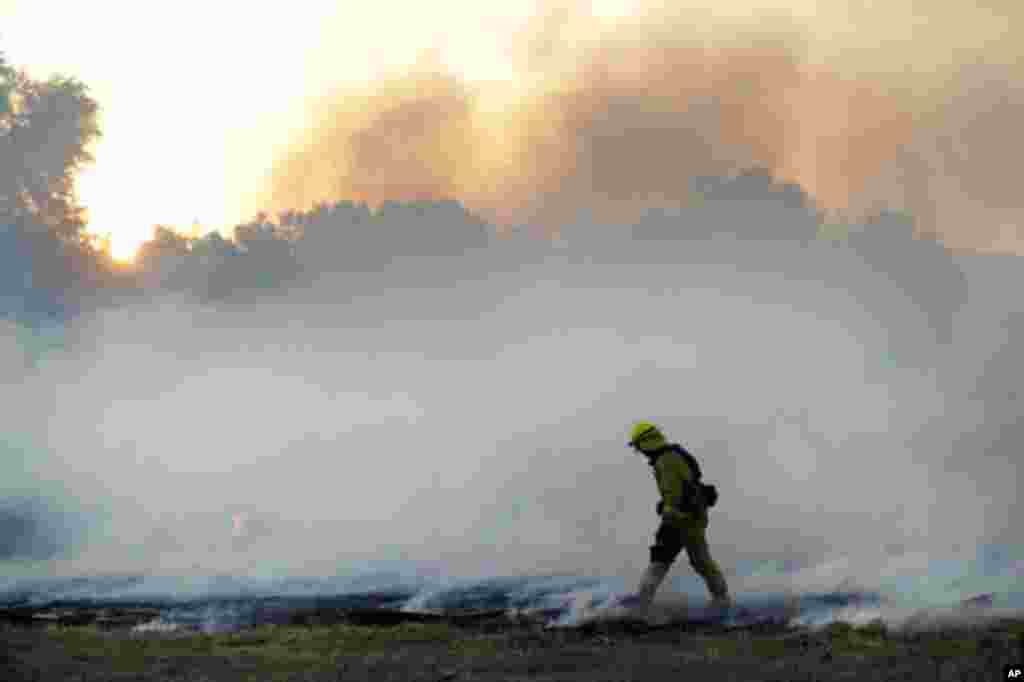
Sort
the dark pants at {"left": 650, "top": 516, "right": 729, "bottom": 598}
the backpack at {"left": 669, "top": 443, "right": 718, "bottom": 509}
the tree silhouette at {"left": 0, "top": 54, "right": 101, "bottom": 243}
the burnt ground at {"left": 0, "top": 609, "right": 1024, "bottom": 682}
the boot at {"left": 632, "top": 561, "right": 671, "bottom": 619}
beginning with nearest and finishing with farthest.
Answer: the burnt ground at {"left": 0, "top": 609, "right": 1024, "bottom": 682} < the boot at {"left": 632, "top": 561, "right": 671, "bottom": 619} < the dark pants at {"left": 650, "top": 516, "right": 729, "bottom": 598} < the backpack at {"left": 669, "top": 443, "right": 718, "bottom": 509} < the tree silhouette at {"left": 0, "top": 54, "right": 101, "bottom": 243}

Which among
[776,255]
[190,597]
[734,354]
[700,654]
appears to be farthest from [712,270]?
[700,654]

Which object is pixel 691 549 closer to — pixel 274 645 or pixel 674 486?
pixel 674 486

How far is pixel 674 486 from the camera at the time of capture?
1384 cm

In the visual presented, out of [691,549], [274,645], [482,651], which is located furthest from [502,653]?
[691,549]

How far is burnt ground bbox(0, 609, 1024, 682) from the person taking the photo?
991 centimetres

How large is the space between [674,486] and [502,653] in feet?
10.1

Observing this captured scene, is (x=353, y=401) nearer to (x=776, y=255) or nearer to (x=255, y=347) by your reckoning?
(x=255, y=347)

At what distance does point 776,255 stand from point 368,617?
32.6 metres

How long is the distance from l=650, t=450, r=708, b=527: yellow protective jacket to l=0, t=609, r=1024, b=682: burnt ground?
48.2 inches

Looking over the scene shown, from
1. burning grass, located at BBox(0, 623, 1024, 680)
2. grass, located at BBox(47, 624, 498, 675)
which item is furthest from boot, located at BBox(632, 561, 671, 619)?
grass, located at BBox(47, 624, 498, 675)

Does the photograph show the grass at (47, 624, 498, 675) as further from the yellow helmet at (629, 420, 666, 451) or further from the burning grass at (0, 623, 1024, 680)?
the yellow helmet at (629, 420, 666, 451)

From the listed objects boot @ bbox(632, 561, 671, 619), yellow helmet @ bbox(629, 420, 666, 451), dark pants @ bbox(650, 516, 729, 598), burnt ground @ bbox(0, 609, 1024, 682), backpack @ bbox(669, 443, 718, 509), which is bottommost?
burnt ground @ bbox(0, 609, 1024, 682)

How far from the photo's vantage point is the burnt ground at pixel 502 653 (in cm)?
991

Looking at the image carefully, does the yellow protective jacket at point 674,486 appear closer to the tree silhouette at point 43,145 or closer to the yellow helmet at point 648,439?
the yellow helmet at point 648,439
